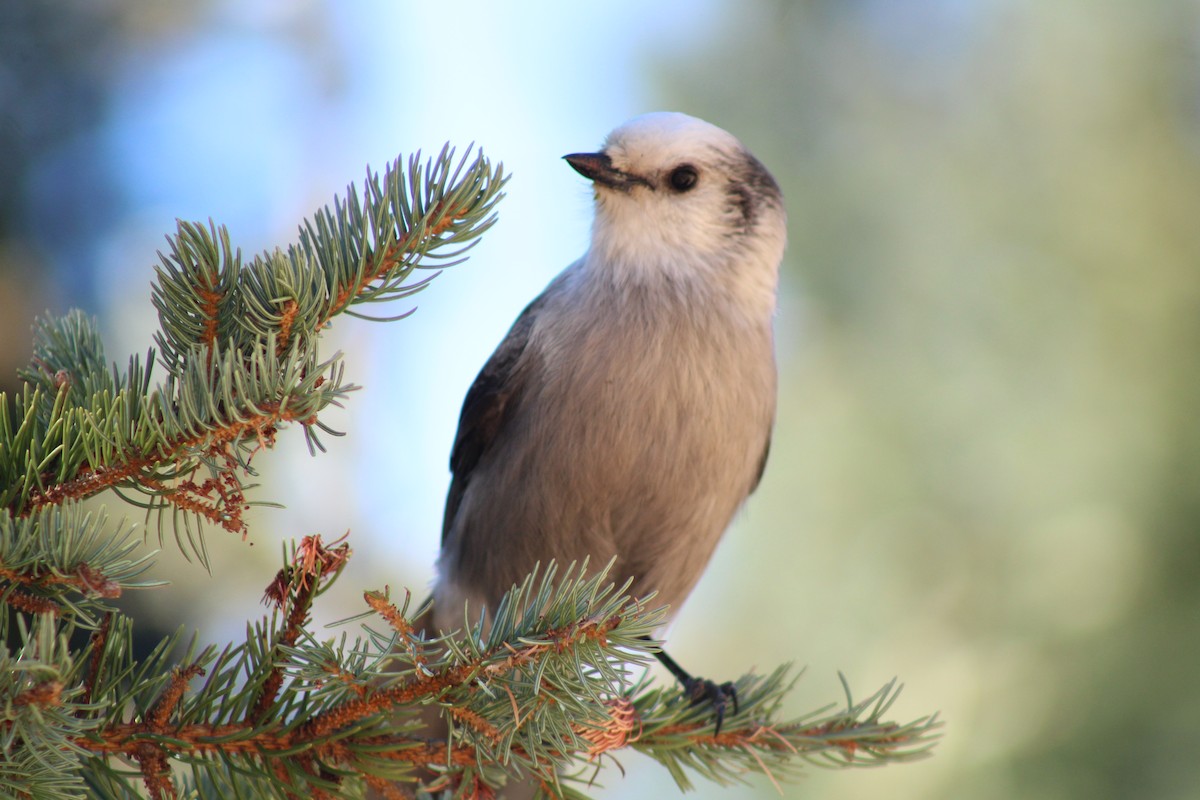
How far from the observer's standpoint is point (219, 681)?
1.10m

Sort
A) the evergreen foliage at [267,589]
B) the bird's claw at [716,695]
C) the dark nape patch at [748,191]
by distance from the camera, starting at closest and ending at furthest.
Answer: the evergreen foliage at [267,589]
the bird's claw at [716,695]
the dark nape patch at [748,191]

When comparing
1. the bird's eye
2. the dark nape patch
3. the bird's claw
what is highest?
the dark nape patch

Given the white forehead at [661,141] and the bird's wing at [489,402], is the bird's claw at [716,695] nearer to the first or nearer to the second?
the bird's wing at [489,402]

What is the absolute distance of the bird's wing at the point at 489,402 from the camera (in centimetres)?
224

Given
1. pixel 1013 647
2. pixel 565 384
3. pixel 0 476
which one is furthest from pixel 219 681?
pixel 1013 647

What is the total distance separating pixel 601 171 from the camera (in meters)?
2.16

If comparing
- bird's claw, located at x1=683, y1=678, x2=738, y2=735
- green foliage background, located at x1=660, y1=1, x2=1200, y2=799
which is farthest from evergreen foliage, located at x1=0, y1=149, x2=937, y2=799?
green foliage background, located at x1=660, y1=1, x2=1200, y2=799

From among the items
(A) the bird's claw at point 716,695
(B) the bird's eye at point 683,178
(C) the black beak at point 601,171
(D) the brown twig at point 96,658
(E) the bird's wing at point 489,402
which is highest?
(B) the bird's eye at point 683,178

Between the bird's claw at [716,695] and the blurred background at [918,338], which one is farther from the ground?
the blurred background at [918,338]

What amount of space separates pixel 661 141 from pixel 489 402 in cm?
66

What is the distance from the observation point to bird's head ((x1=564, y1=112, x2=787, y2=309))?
2.19 meters

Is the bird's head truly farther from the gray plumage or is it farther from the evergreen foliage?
the evergreen foliage

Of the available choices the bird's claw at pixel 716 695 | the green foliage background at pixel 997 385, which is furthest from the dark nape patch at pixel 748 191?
the green foliage background at pixel 997 385

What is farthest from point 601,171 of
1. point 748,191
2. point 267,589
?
point 267,589
